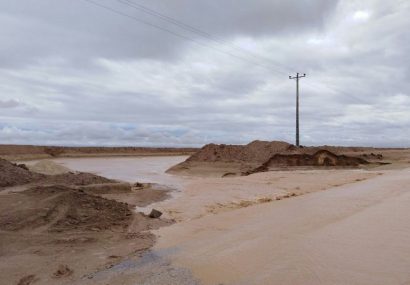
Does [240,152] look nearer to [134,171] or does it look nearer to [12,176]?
[134,171]

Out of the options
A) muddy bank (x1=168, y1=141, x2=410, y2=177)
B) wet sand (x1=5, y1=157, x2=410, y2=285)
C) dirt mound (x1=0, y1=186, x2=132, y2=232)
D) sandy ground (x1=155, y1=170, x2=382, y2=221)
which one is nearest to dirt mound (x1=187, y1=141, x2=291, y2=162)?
muddy bank (x1=168, y1=141, x2=410, y2=177)

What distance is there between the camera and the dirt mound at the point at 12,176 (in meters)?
14.3

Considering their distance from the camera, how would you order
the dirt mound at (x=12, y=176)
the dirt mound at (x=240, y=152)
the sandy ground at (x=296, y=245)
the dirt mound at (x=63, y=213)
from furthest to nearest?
the dirt mound at (x=240, y=152) < the dirt mound at (x=12, y=176) < the dirt mound at (x=63, y=213) < the sandy ground at (x=296, y=245)

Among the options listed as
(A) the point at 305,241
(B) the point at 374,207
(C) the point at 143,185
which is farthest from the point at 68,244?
(C) the point at 143,185

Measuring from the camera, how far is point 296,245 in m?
7.95

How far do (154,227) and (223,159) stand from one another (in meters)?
22.6

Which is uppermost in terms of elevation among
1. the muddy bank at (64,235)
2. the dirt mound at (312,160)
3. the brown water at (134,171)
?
the dirt mound at (312,160)

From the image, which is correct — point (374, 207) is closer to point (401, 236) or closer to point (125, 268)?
point (401, 236)

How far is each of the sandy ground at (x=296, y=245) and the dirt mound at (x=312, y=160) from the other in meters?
19.0

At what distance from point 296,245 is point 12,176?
411 inches

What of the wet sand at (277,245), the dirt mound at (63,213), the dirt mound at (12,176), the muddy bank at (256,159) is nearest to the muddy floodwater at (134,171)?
the muddy bank at (256,159)

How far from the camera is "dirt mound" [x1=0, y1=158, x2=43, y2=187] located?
562 inches

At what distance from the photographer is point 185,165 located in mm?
31969

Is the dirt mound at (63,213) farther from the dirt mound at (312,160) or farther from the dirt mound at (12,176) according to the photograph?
the dirt mound at (312,160)
